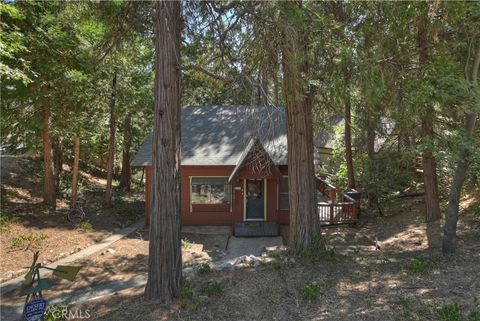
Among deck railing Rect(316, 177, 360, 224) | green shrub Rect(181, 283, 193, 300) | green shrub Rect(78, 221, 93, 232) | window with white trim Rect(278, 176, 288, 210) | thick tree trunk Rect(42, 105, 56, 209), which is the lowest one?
green shrub Rect(181, 283, 193, 300)

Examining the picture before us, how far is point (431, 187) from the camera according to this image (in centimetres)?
1257

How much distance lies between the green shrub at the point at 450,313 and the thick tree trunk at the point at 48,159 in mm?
14394

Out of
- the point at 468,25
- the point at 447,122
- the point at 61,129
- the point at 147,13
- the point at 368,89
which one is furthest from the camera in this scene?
the point at 61,129

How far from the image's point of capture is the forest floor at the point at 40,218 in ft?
38.8

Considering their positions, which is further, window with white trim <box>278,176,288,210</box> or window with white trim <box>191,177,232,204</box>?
window with white trim <box>191,177,232,204</box>

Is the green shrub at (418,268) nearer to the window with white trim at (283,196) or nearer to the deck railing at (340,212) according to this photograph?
the deck railing at (340,212)

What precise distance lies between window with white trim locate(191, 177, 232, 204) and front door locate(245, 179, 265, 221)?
855 mm

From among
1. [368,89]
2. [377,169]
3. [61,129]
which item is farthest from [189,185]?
[368,89]

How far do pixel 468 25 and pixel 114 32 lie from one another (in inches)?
282

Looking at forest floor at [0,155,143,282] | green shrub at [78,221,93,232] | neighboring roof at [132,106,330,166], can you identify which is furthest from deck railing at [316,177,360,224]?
green shrub at [78,221,93,232]

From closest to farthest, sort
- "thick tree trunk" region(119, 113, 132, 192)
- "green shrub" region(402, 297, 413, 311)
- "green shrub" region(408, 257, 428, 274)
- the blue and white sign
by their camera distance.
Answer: the blue and white sign < "green shrub" region(402, 297, 413, 311) < "green shrub" region(408, 257, 428, 274) < "thick tree trunk" region(119, 113, 132, 192)

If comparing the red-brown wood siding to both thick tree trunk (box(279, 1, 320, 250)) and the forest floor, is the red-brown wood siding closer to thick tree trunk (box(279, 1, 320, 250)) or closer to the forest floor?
the forest floor

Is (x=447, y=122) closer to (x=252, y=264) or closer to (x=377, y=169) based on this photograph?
(x=377, y=169)

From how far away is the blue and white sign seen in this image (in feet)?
16.4
